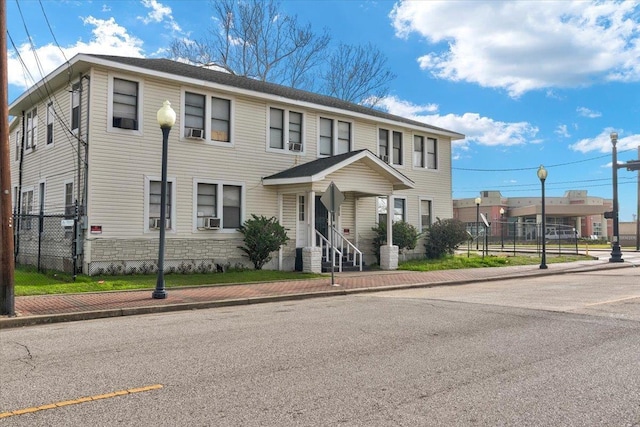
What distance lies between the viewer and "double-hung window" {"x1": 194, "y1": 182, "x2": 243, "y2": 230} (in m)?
17.5

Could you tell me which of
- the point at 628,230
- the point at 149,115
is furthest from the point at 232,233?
the point at 628,230

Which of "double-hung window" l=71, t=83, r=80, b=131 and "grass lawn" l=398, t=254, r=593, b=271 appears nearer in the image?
"double-hung window" l=71, t=83, r=80, b=131

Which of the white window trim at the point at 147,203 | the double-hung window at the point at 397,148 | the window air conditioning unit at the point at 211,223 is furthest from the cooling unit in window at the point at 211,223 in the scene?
the double-hung window at the point at 397,148

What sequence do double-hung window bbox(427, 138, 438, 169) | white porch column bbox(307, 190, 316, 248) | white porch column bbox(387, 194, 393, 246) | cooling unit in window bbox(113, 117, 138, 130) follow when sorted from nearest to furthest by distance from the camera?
cooling unit in window bbox(113, 117, 138, 130)
white porch column bbox(307, 190, 316, 248)
white porch column bbox(387, 194, 393, 246)
double-hung window bbox(427, 138, 438, 169)

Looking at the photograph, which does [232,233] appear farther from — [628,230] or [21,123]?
[628,230]

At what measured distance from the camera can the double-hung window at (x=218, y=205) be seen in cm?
1745

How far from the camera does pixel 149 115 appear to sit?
1648cm

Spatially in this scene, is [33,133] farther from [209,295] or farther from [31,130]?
[209,295]

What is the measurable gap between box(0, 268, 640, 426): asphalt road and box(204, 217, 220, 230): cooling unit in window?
7.49m

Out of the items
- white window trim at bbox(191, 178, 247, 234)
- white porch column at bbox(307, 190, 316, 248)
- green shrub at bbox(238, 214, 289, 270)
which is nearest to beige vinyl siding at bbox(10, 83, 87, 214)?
white window trim at bbox(191, 178, 247, 234)

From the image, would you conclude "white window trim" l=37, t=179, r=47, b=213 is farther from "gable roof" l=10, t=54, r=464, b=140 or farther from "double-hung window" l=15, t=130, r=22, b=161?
"double-hung window" l=15, t=130, r=22, b=161

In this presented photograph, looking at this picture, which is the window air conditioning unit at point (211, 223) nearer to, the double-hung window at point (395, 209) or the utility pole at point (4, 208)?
the double-hung window at point (395, 209)

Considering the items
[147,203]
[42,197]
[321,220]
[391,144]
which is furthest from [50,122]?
[391,144]

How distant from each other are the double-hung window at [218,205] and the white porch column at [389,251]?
5825 millimetres
